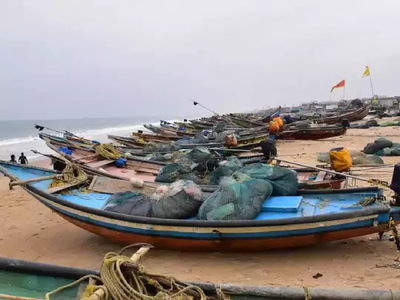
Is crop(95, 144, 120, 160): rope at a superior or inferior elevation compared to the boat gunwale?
superior

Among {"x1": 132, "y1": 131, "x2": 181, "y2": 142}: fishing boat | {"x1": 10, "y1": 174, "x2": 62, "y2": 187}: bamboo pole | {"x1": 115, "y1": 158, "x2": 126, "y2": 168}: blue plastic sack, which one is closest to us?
{"x1": 10, "y1": 174, "x2": 62, "y2": 187}: bamboo pole

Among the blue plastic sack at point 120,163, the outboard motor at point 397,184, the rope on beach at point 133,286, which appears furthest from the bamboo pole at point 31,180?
the outboard motor at point 397,184

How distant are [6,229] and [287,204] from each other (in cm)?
646

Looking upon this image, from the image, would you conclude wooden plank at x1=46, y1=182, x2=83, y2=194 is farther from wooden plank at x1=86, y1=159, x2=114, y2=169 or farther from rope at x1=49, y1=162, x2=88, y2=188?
wooden plank at x1=86, y1=159, x2=114, y2=169

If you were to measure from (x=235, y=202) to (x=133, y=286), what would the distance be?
8.40 feet

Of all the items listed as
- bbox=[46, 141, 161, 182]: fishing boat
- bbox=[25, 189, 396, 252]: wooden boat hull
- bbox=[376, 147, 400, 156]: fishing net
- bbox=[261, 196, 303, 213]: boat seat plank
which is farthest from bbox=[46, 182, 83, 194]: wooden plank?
bbox=[376, 147, 400, 156]: fishing net

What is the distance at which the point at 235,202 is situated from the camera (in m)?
5.30

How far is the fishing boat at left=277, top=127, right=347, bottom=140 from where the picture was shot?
19350mm

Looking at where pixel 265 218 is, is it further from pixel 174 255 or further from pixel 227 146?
pixel 227 146

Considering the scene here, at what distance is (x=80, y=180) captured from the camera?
7.22 m

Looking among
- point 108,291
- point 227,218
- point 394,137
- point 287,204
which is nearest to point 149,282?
point 108,291

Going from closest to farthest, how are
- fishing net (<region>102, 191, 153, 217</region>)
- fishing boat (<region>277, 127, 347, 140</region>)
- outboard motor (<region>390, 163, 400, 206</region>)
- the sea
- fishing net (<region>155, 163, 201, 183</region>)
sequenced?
outboard motor (<region>390, 163, 400, 206</region>) < fishing net (<region>102, 191, 153, 217</region>) < fishing net (<region>155, 163, 201, 183</region>) < fishing boat (<region>277, 127, 347, 140</region>) < the sea

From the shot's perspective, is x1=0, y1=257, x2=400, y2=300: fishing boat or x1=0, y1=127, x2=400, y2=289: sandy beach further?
x1=0, y1=127, x2=400, y2=289: sandy beach

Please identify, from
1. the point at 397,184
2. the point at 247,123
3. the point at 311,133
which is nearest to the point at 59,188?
the point at 397,184
